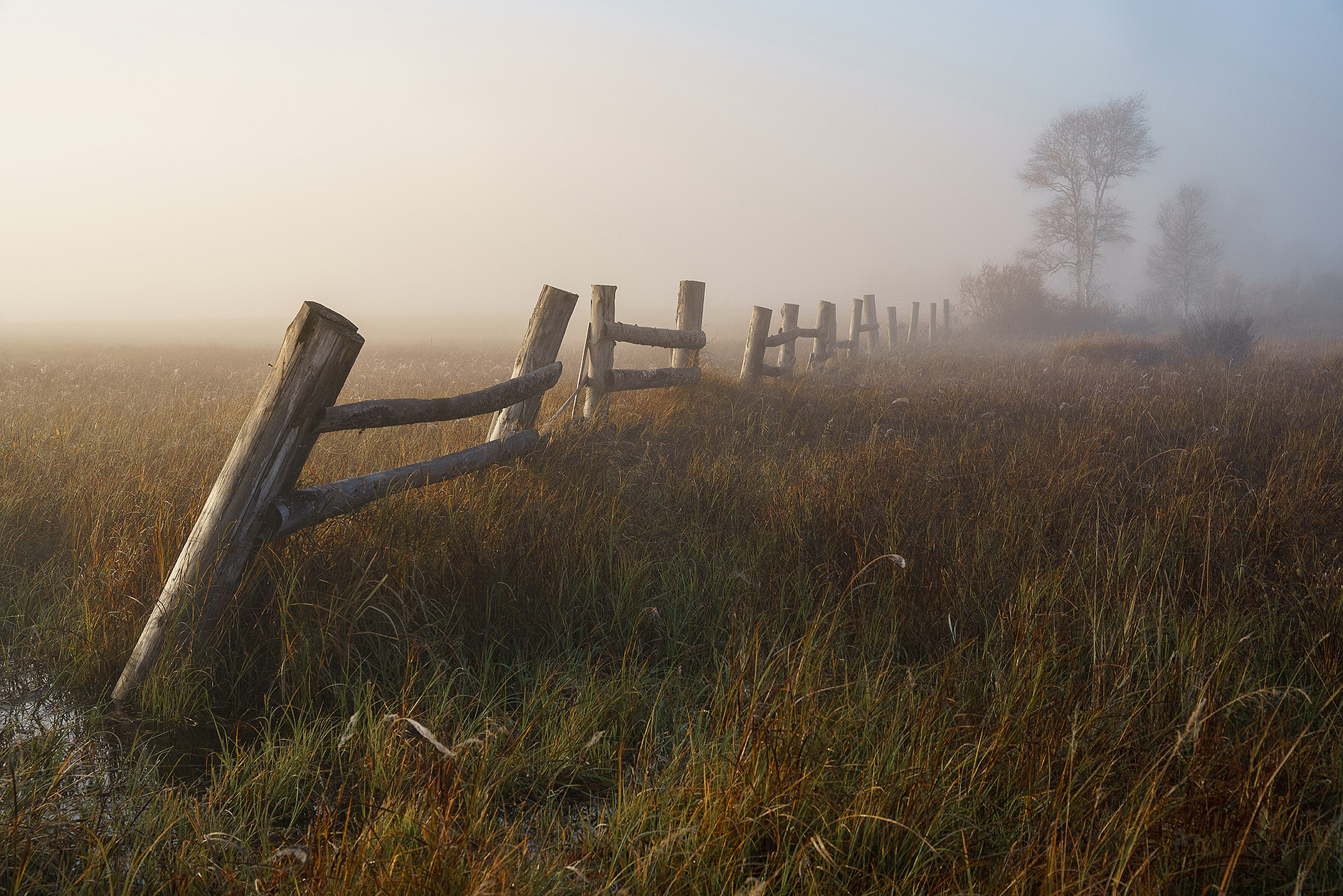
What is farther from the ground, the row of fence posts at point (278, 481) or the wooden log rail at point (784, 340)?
the wooden log rail at point (784, 340)

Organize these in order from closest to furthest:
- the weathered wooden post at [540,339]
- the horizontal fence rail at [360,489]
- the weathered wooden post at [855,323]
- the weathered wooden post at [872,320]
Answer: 1. the horizontal fence rail at [360,489]
2. the weathered wooden post at [540,339]
3. the weathered wooden post at [855,323]
4. the weathered wooden post at [872,320]

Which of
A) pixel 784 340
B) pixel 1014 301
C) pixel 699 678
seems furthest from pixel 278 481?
pixel 1014 301

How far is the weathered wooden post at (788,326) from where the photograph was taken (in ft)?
40.6

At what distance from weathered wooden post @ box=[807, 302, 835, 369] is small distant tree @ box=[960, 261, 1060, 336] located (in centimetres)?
1693

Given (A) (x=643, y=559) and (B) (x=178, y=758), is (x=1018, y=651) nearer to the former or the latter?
(A) (x=643, y=559)

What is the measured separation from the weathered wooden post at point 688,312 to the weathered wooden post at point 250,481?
5.62 meters

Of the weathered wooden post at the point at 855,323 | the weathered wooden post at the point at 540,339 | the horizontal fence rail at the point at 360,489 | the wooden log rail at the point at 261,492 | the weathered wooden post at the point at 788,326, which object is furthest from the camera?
the weathered wooden post at the point at 855,323

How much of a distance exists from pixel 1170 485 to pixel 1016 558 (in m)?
1.79

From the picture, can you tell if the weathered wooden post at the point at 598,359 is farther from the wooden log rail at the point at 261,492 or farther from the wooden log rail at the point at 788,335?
the wooden log rail at the point at 788,335

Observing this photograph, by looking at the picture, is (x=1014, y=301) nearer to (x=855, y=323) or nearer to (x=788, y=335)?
(x=855, y=323)

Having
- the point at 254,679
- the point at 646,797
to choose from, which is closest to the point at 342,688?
the point at 254,679

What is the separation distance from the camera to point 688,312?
8070mm

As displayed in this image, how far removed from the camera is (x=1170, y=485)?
420cm

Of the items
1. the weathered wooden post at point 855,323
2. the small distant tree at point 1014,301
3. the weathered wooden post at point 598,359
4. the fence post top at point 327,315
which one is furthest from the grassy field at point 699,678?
the small distant tree at point 1014,301
